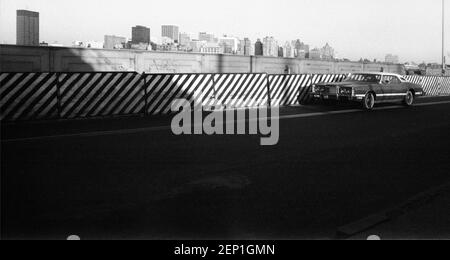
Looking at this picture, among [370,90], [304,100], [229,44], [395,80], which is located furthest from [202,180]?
[229,44]

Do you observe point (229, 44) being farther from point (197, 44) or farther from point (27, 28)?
point (27, 28)

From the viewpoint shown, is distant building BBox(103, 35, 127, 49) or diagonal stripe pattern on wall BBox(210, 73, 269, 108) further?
distant building BBox(103, 35, 127, 49)

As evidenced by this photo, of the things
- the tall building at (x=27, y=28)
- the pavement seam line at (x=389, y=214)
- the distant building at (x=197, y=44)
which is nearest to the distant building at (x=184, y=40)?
the distant building at (x=197, y=44)

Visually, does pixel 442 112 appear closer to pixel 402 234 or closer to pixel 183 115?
pixel 183 115

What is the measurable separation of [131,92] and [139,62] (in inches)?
1076

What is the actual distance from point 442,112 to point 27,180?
14290 millimetres

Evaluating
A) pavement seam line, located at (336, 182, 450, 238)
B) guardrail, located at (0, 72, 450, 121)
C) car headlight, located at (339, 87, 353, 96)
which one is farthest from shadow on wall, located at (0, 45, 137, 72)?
pavement seam line, located at (336, 182, 450, 238)

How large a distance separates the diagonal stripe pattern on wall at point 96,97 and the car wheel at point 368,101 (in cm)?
784

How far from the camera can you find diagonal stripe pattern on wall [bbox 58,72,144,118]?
12859 mm

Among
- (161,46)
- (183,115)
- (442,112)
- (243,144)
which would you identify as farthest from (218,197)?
(161,46)

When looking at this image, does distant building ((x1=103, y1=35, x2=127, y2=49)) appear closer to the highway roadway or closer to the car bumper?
the car bumper

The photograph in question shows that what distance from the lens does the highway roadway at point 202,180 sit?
458cm

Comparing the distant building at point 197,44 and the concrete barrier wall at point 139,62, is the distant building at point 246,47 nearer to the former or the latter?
the distant building at point 197,44

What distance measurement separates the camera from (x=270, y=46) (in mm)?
93875
